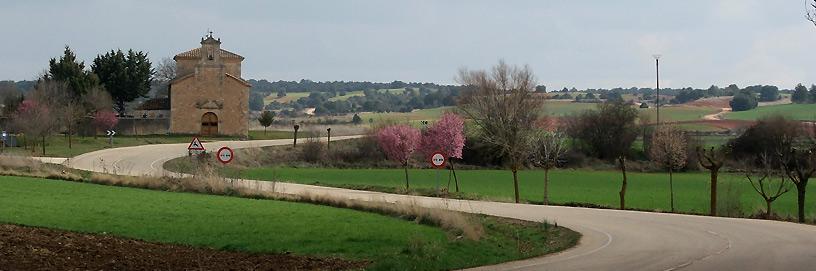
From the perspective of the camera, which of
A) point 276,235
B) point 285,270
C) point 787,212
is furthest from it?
point 787,212

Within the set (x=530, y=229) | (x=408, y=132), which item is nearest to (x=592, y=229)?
(x=530, y=229)

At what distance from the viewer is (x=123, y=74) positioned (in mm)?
98812

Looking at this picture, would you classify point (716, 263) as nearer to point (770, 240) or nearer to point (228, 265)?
point (770, 240)

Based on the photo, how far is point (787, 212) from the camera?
42.8 m

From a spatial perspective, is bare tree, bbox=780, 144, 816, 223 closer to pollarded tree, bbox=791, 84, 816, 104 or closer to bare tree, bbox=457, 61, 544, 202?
bare tree, bbox=457, 61, 544, 202

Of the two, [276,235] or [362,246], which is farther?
[276,235]

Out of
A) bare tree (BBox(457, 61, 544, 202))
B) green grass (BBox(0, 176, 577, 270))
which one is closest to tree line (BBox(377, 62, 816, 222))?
bare tree (BBox(457, 61, 544, 202))

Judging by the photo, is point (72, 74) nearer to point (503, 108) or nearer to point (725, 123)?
point (503, 108)

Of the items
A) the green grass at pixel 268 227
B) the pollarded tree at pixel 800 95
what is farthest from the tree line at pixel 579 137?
the pollarded tree at pixel 800 95

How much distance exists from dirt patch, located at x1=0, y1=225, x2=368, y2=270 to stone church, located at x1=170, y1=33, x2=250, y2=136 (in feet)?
235

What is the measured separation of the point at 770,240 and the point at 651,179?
4534cm

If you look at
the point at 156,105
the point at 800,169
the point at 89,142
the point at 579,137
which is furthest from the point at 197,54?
the point at 800,169

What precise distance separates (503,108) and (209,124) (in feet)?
103

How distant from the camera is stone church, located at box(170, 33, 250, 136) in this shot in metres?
91.4
